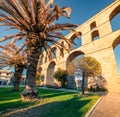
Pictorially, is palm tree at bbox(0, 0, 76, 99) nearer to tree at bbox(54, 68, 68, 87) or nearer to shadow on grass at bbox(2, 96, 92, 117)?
shadow on grass at bbox(2, 96, 92, 117)

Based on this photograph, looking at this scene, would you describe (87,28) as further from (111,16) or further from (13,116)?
(13,116)

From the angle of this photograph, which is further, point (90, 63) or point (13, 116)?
point (90, 63)

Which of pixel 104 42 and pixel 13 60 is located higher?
pixel 104 42

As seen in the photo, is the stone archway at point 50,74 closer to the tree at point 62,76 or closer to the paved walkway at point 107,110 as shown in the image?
the tree at point 62,76

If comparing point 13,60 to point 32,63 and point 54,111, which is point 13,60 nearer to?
point 32,63

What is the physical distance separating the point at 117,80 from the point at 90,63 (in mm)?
6554

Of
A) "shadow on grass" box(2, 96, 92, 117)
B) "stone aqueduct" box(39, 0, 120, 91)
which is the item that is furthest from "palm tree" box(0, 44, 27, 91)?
"shadow on grass" box(2, 96, 92, 117)

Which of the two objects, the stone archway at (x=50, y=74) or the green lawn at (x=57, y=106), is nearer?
the green lawn at (x=57, y=106)

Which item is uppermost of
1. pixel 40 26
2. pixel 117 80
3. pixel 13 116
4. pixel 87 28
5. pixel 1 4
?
pixel 87 28

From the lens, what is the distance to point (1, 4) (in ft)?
26.8

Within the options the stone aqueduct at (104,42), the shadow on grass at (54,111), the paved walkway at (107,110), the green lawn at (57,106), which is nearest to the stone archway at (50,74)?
the stone aqueduct at (104,42)

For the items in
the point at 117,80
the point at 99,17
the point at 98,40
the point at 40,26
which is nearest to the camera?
the point at 40,26

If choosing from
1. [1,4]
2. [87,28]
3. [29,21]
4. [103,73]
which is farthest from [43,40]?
[87,28]

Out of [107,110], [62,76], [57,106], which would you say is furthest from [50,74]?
[107,110]
